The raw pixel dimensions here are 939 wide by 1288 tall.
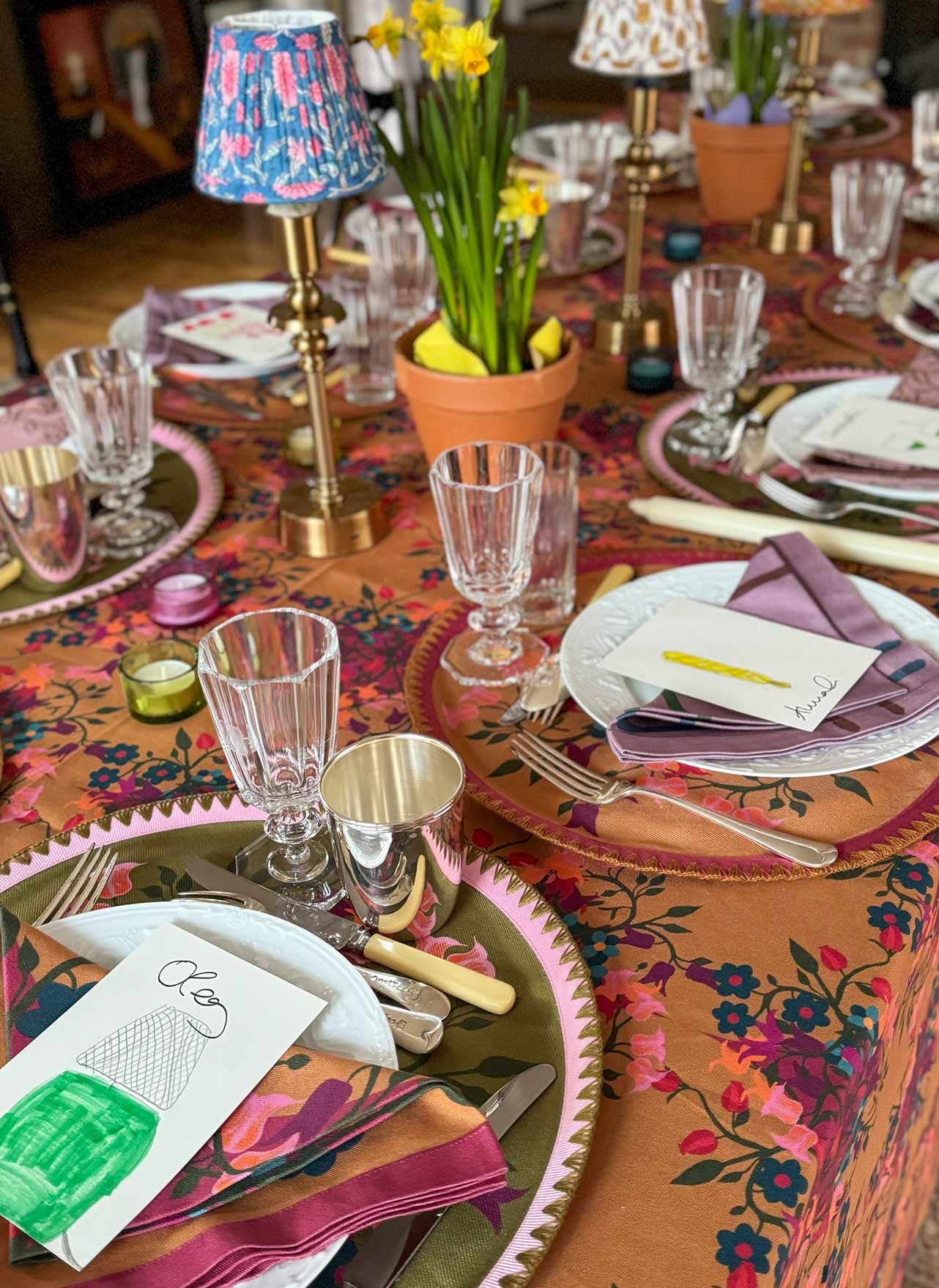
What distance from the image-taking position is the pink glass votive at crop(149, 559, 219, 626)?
103cm

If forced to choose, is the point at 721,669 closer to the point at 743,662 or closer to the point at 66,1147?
the point at 743,662

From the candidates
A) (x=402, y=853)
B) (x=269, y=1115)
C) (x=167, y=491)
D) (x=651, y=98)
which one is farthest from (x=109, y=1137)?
(x=651, y=98)

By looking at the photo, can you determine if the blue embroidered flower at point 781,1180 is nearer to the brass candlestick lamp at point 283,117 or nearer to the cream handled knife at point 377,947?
the cream handled knife at point 377,947

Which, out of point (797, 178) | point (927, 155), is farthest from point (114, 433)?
point (927, 155)

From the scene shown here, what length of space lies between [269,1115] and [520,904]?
0.65 ft

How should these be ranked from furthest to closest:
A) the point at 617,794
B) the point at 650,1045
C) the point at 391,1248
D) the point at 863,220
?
the point at 863,220
the point at 617,794
the point at 650,1045
the point at 391,1248

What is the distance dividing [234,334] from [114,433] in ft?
1.34

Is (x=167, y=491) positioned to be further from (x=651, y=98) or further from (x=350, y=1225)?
(x=350, y=1225)

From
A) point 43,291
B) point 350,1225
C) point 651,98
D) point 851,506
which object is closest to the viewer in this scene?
point 350,1225

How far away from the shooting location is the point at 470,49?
962 millimetres

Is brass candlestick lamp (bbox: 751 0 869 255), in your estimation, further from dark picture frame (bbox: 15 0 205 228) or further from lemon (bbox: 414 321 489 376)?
dark picture frame (bbox: 15 0 205 228)

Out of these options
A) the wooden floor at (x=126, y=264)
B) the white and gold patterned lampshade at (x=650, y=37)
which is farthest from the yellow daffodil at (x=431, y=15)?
the wooden floor at (x=126, y=264)

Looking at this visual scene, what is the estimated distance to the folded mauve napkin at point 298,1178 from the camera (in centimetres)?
50

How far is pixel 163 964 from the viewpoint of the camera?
0.63 metres
